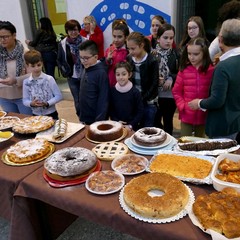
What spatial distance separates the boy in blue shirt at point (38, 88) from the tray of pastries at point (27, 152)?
0.93 m

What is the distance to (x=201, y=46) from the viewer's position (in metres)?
2.38

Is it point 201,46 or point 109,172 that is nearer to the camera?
point 109,172

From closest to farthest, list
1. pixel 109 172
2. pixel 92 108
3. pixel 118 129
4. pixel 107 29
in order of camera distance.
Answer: pixel 109 172
pixel 118 129
pixel 92 108
pixel 107 29

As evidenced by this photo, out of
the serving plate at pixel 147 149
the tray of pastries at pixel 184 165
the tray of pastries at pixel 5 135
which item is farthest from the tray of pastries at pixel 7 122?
the tray of pastries at pixel 184 165

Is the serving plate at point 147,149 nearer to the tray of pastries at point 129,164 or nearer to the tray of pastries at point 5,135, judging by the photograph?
the tray of pastries at point 129,164

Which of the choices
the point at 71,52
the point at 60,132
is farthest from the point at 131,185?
the point at 71,52

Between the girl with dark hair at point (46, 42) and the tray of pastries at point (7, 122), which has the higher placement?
the girl with dark hair at point (46, 42)

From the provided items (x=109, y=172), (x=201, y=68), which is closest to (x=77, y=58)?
(x=201, y=68)

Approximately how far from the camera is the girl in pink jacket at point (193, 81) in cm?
241

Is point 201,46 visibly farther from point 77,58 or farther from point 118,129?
point 77,58

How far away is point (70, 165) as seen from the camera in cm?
160

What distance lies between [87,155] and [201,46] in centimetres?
142

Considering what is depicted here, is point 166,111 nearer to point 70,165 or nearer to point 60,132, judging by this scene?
point 60,132

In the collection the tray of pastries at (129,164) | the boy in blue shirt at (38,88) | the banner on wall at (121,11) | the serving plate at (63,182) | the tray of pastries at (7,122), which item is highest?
the banner on wall at (121,11)
